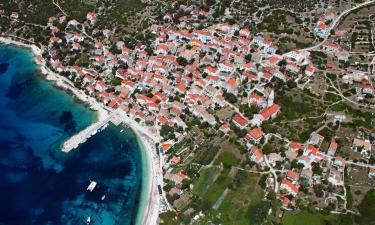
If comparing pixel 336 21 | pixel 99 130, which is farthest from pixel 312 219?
pixel 336 21

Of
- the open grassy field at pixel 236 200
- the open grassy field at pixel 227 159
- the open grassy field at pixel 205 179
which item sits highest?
the open grassy field at pixel 227 159

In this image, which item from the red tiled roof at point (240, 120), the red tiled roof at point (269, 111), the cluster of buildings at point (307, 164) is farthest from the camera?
the red tiled roof at point (269, 111)

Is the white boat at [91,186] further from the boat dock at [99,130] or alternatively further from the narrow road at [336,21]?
the narrow road at [336,21]

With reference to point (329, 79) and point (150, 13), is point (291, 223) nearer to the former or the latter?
point (329, 79)

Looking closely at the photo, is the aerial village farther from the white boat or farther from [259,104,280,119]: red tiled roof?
the white boat

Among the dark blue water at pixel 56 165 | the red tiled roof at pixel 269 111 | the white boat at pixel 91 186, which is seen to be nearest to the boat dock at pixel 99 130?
the dark blue water at pixel 56 165

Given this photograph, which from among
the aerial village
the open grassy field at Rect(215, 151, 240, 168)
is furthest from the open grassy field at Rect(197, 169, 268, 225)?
the aerial village

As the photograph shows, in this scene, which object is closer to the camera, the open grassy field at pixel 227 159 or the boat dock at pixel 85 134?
the open grassy field at pixel 227 159

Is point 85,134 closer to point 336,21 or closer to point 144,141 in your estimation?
point 144,141
